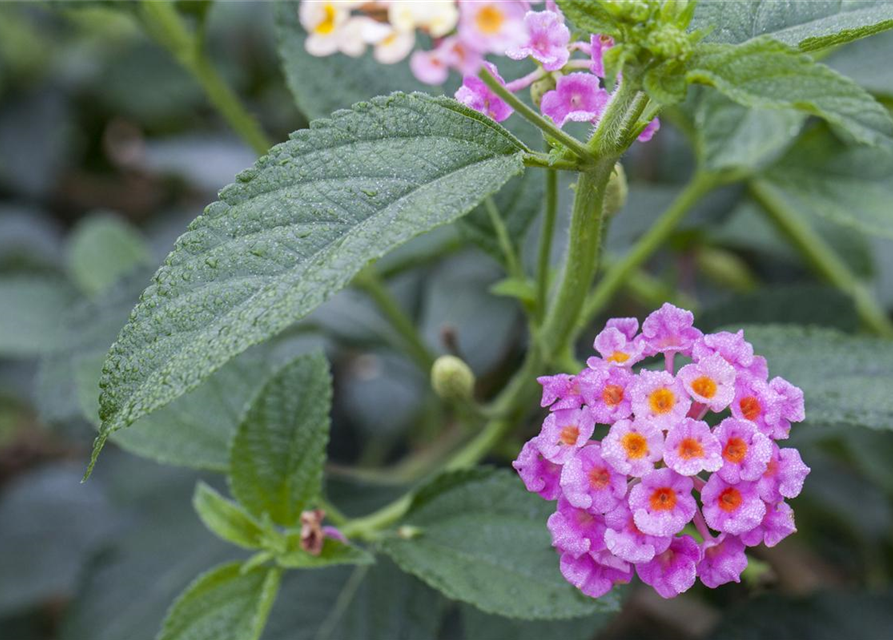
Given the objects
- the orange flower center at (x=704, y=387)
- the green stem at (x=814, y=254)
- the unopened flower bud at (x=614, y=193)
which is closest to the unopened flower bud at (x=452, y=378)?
the unopened flower bud at (x=614, y=193)

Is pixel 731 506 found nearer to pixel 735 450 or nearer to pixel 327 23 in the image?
pixel 735 450

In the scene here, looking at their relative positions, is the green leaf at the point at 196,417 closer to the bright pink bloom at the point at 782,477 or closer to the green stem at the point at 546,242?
the green stem at the point at 546,242

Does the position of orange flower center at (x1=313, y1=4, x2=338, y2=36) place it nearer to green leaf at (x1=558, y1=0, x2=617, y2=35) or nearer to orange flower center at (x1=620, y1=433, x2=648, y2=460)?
green leaf at (x1=558, y1=0, x2=617, y2=35)

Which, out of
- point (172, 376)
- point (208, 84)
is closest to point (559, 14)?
point (172, 376)

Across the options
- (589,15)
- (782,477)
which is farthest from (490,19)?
(782,477)

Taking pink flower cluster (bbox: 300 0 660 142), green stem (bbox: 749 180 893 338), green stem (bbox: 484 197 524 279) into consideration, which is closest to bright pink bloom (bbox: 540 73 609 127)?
pink flower cluster (bbox: 300 0 660 142)

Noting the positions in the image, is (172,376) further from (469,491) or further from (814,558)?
(814,558)

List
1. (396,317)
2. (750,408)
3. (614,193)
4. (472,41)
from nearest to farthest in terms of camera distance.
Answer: (472,41)
(750,408)
(614,193)
(396,317)
